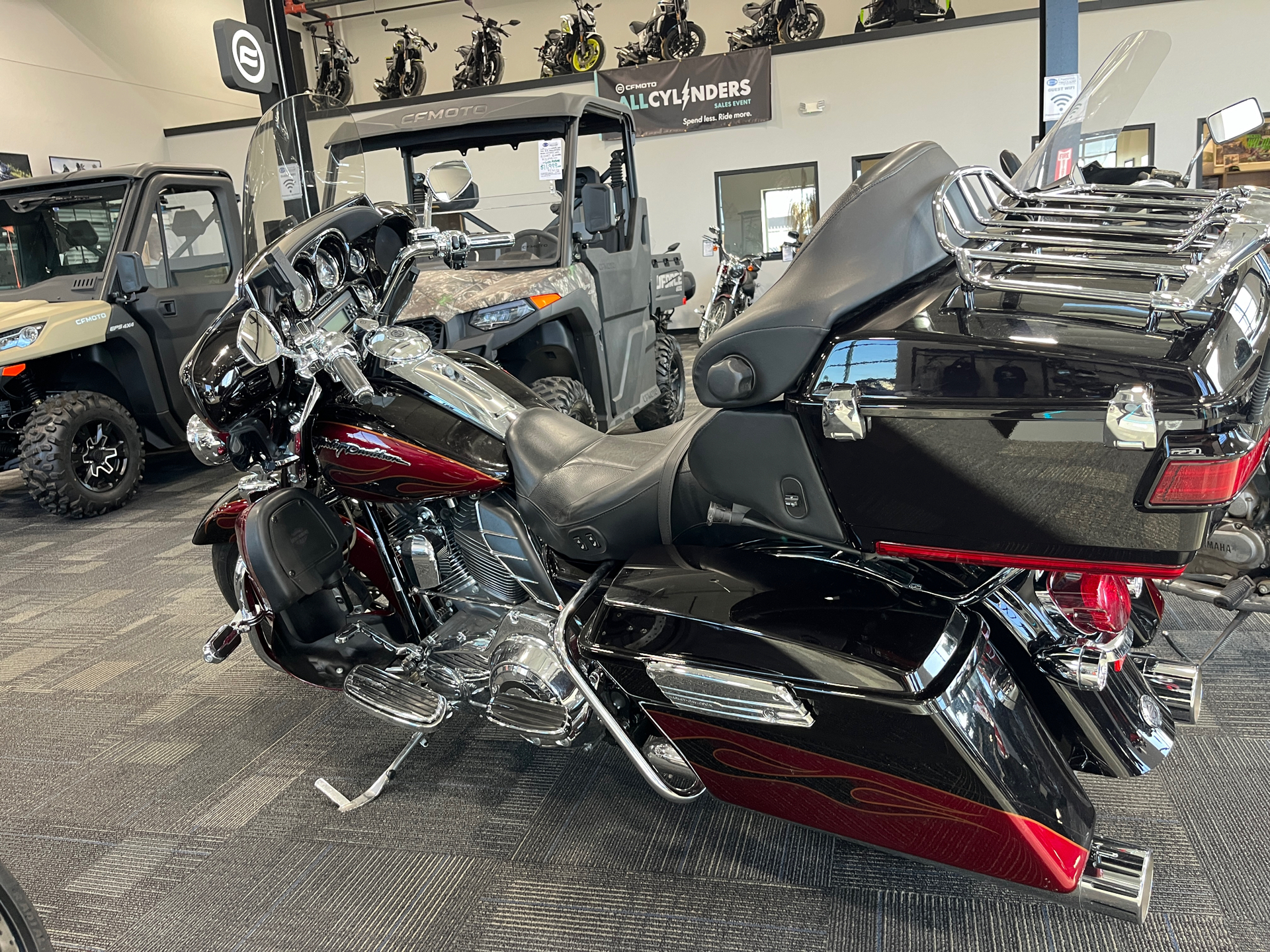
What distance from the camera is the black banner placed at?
10.6 m

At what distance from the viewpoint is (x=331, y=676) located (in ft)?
6.72

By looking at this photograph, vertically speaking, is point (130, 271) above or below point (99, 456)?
above

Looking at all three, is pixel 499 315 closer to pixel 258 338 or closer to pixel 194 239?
pixel 258 338

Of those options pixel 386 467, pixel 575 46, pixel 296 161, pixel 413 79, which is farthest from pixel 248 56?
pixel 413 79

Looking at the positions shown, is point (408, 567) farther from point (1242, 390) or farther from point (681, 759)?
point (1242, 390)

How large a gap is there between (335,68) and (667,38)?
5867 mm

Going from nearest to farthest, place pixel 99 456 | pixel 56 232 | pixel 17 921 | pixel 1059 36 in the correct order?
pixel 17 921 < pixel 99 456 < pixel 1059 36 < pixel 56 232

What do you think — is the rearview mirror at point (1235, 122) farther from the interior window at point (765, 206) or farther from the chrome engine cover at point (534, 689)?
the interior window at point (765, 206)

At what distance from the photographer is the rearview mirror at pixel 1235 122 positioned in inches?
80.3

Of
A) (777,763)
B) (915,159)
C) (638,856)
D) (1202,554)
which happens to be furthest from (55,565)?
(1202,554)

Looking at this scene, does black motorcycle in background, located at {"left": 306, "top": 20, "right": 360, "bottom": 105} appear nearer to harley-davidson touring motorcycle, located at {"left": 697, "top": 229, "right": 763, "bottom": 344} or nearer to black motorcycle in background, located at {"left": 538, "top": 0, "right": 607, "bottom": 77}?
black motorcycle in background, located at {"left": 538, "top": 0, "right": 607, "bottom": 77}

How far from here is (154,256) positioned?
5.04m

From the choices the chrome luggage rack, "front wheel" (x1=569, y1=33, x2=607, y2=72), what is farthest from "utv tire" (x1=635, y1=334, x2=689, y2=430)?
"front wheel" (x1=569, y1=33, x2=607, y2=72)

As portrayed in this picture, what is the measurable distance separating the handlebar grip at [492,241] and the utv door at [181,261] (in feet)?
12.0
